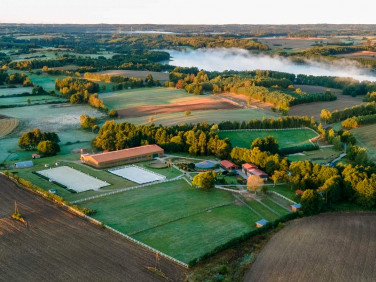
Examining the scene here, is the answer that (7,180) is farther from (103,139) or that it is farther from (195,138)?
(195,138)

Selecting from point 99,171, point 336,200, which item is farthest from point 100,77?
point 336,200

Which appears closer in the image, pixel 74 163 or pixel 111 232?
pixel 111 232

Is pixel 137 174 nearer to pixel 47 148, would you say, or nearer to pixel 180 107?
pixel 47 148

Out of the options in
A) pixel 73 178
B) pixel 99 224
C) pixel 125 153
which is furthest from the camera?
pixel 125 153

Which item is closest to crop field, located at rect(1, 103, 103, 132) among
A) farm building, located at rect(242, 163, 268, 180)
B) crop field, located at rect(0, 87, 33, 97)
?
crop field, located at rect(0, 87, 33, 97)

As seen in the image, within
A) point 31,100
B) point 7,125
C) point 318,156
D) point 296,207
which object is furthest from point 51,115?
point 296,207

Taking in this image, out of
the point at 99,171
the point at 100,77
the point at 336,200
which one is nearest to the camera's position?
the point at 336,200

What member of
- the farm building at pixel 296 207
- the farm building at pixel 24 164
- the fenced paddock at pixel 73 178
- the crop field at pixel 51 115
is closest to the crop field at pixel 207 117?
the crop field at pixel 51 115
